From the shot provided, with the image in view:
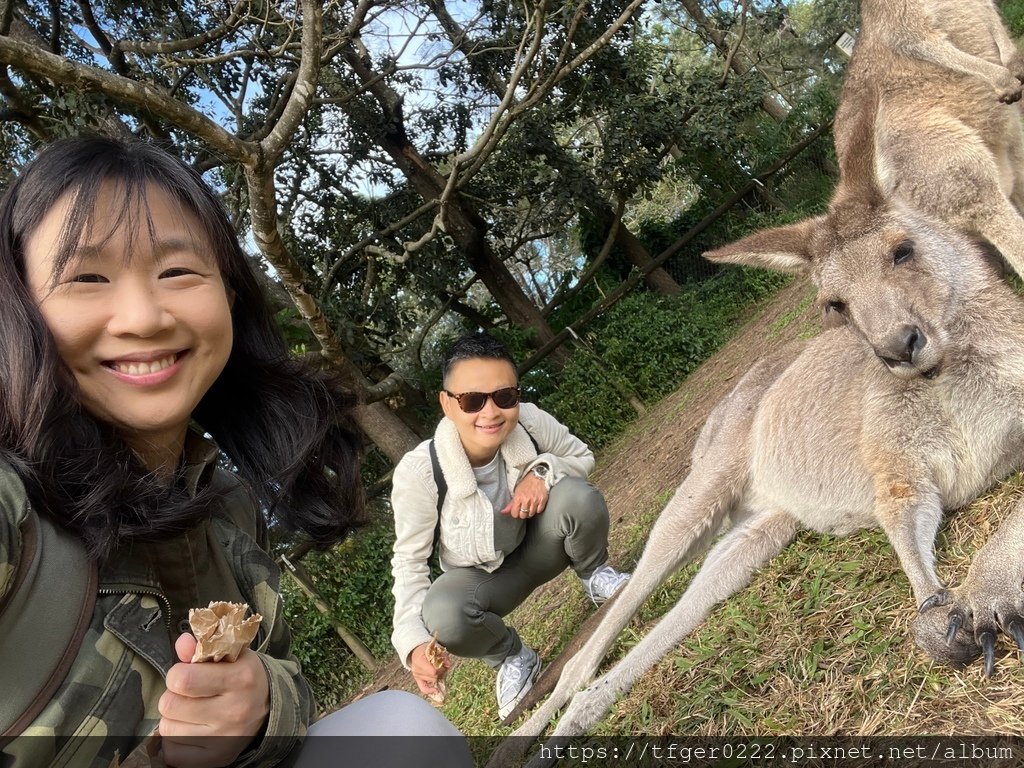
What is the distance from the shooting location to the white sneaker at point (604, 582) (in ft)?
13.5

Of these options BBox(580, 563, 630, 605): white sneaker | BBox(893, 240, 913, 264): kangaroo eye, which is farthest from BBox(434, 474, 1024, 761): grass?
BBox(893, 240, 913, 264): kangaroo eye

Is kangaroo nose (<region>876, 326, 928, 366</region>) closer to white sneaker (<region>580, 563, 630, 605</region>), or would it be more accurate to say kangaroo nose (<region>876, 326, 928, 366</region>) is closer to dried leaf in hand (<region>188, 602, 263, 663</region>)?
dried leaf in hand (<region>188, 602, 263, 663</region>)

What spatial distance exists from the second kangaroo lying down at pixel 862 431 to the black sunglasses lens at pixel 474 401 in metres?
1.01

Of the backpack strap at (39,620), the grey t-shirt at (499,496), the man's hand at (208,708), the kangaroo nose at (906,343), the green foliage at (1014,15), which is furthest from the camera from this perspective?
the green foliage at (1014,15)

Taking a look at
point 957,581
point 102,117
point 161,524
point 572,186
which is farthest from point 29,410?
A: point 572,186

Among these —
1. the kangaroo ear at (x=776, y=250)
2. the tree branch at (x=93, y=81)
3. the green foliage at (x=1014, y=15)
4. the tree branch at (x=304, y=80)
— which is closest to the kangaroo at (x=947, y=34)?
the kangaroo ear at (x=776, y=250)

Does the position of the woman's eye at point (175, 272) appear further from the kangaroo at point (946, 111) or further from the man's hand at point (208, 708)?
the kangaroo at point (946, 111)

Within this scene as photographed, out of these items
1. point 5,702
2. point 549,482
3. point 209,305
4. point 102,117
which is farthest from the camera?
point 102,117

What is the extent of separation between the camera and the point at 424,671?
3.11m

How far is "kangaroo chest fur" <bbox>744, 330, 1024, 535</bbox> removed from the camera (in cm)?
238

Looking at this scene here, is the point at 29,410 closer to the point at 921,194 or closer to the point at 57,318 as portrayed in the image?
the point at 57,318

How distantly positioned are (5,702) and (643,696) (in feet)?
7.28

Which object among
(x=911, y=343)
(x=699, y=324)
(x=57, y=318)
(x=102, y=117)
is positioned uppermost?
(x=102, y=117)

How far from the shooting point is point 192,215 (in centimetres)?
180
